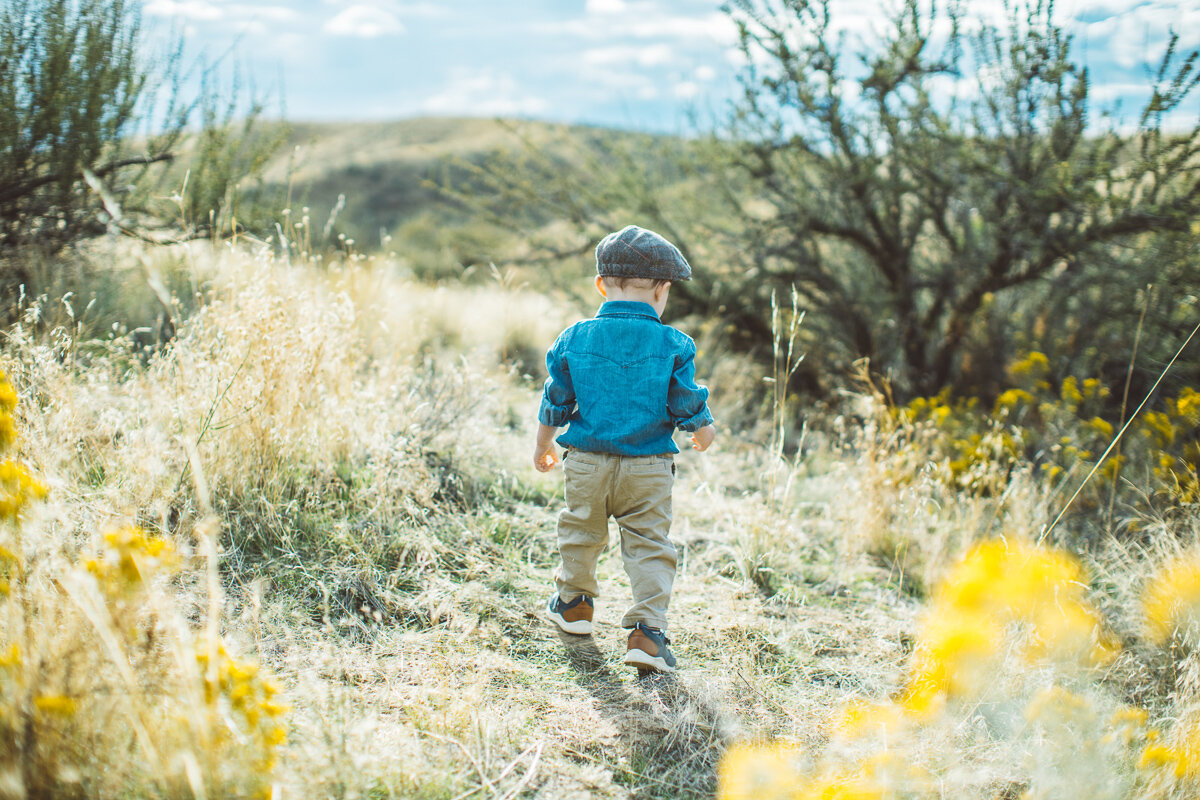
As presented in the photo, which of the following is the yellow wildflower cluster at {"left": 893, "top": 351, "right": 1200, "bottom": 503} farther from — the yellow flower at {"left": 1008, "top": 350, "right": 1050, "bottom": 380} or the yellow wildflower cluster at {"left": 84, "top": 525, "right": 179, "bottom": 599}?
the yellow wildflower cluster at {"left": 84, "top": 525, "right": 179, "bottom": 599}

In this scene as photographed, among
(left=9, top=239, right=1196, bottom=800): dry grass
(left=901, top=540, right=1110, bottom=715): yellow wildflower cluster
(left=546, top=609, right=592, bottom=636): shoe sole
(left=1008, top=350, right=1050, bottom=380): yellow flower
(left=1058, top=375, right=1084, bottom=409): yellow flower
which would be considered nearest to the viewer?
(left=901, top=540, right=1110, bottom=715): yellow wildflower cluster

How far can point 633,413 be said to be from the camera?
2.32 m

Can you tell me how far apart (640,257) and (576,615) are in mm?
1256

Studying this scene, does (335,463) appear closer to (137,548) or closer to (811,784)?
(137,548)

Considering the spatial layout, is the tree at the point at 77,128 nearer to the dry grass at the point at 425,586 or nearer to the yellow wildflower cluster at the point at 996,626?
the dry grass at the point at 425,586

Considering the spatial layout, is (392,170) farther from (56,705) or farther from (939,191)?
(56,705)

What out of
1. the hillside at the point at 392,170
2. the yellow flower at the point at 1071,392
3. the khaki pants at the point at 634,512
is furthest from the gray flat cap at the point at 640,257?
the hillside at the point at 392,170

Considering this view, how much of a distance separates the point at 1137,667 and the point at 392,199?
2941 centimetres

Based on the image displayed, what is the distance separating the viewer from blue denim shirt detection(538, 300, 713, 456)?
2.31 meters

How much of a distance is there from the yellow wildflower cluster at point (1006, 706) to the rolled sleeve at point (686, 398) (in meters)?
0.87

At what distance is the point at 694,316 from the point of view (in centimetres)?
649

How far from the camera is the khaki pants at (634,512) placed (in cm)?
236

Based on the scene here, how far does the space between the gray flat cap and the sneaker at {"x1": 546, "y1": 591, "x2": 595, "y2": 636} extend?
115 centimetres

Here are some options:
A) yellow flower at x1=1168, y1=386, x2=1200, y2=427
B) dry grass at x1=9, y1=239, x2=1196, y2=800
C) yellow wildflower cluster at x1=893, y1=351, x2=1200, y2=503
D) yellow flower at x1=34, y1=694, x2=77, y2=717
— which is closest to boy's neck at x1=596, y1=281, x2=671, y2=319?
dry grass at x1=9, y1=239, x2=1196, y2=800
